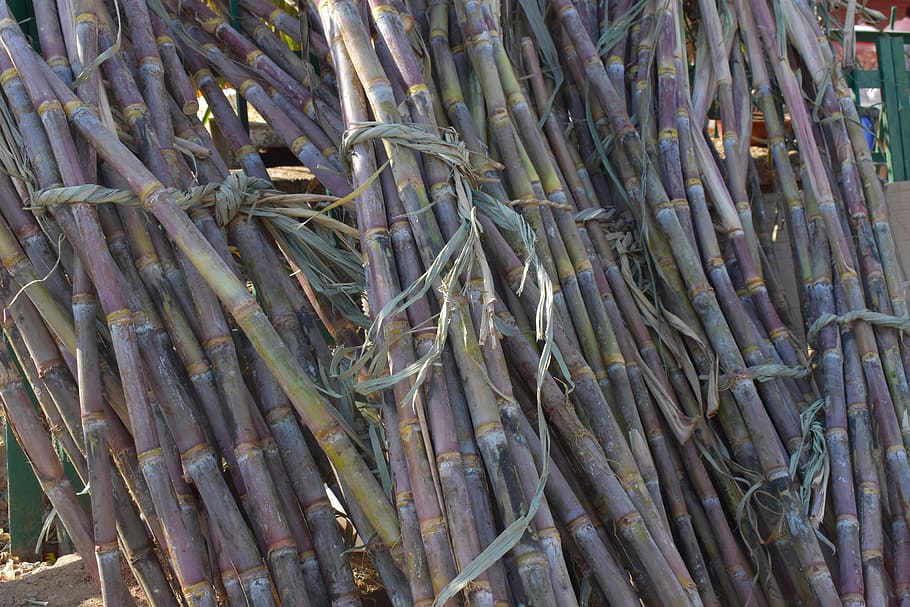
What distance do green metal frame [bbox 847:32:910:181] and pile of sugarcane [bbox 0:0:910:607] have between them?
664mm

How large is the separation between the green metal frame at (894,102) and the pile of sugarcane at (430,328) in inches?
26.1

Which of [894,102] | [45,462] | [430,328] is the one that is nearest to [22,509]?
[45,462]

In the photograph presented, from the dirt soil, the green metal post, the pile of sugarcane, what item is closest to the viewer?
the pile of sugarcane

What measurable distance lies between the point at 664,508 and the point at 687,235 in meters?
0.64

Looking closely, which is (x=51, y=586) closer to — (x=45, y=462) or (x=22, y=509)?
(x=22, y=509)

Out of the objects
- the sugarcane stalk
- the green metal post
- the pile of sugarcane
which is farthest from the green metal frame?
the green metal post

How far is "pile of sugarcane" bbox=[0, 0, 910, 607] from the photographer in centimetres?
146

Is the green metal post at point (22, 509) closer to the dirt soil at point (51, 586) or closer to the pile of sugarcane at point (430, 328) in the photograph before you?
the dirt soil at point (51, 586)

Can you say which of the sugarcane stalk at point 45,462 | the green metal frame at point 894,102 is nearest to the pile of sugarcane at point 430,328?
the sugarcane stalk at point 45,462

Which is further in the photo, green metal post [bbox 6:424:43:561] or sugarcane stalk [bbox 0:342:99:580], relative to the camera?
green metal post [bbox 6:424:43:561]

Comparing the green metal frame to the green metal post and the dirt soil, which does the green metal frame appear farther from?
the green metal post

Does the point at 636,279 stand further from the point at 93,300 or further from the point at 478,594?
the point at 93,300

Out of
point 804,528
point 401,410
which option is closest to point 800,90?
point 804,528

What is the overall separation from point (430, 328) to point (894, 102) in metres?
2.05
